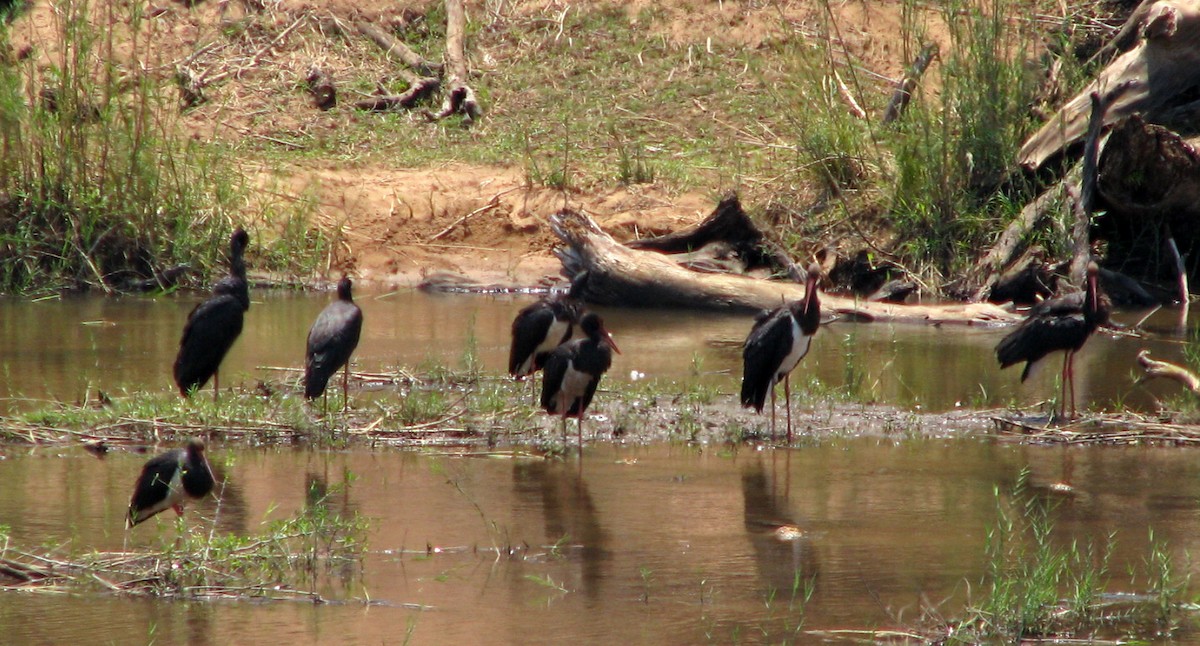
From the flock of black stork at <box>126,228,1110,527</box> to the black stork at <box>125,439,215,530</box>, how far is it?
2.02 m

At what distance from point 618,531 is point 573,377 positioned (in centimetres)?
179

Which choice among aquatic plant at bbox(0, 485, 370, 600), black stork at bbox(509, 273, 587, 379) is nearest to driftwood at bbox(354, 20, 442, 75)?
black stork at bbox(509, 273, 587, 379)

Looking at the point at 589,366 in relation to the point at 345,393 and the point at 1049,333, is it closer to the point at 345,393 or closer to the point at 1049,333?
the point at 345,393

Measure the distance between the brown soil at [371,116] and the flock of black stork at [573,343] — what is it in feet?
14.9

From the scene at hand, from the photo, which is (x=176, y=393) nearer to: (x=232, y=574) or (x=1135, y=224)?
(x=232, y=574)

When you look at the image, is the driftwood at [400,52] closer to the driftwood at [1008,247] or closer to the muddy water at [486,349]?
the muddy water at [486,349]

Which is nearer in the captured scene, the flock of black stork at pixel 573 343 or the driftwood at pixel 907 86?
the flock of black stork at pixel 573 343

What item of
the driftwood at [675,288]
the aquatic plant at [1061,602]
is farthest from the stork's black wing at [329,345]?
the driftwood at [675,288]

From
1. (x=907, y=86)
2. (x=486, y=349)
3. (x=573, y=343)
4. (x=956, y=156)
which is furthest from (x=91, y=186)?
(x=907, y=86)

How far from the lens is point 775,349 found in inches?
336

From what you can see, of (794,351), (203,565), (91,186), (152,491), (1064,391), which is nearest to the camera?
(203,565)

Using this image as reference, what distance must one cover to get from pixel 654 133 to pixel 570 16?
3.33m

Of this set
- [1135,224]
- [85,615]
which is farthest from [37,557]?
[1135,224]

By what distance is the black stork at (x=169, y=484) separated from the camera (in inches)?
238
